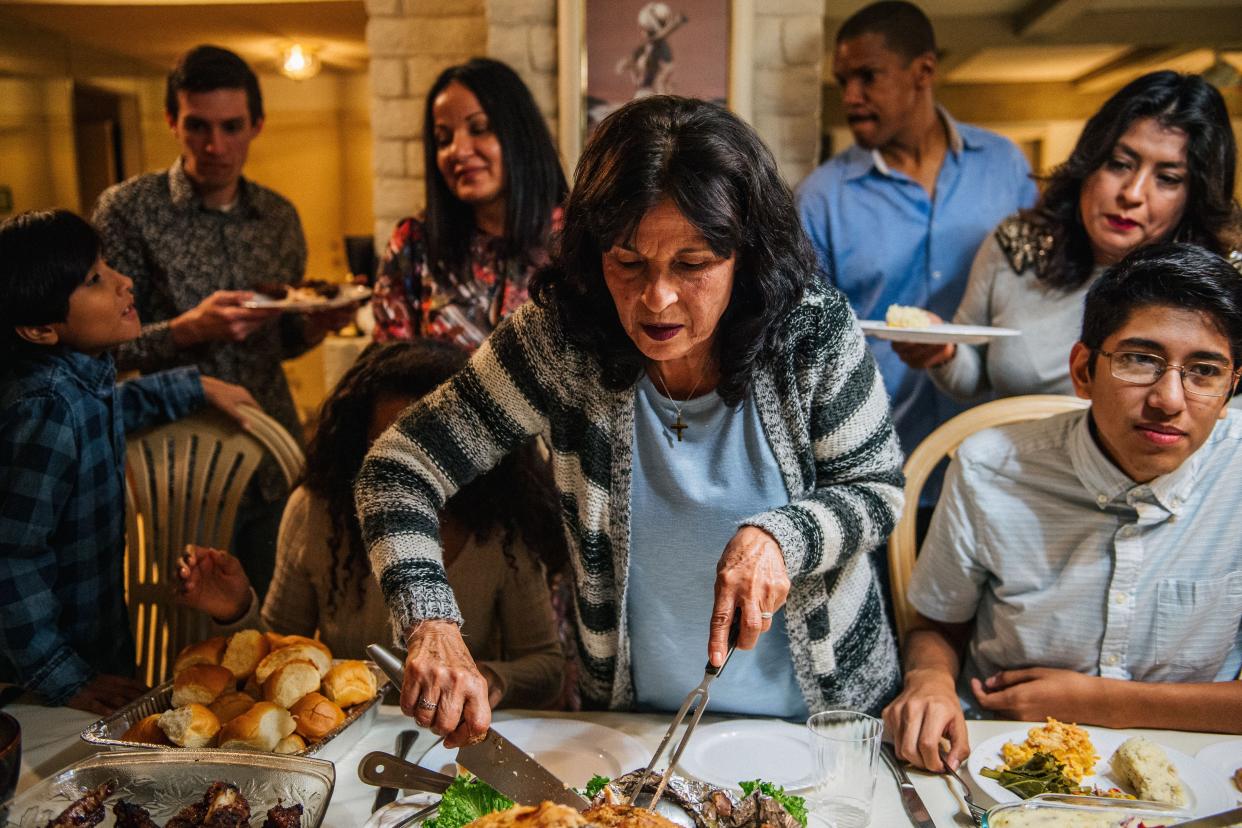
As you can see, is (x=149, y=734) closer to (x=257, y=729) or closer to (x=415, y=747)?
(x=257, y=729)

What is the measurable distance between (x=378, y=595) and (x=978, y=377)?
Answer: 143 centimetres

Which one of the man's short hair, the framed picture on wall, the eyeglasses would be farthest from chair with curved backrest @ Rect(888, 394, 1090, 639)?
the framed picture on wall

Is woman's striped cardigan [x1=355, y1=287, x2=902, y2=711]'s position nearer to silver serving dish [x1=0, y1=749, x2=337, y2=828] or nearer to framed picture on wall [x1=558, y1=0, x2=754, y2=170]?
silver serving dish [x1=0, y1=749, x2=337, y2=828]

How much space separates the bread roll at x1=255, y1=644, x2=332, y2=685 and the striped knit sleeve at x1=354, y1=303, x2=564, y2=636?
183 mm

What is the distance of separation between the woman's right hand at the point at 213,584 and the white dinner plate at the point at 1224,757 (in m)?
1.51

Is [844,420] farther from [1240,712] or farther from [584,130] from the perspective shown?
[584,130]

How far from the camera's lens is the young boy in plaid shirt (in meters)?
1.63

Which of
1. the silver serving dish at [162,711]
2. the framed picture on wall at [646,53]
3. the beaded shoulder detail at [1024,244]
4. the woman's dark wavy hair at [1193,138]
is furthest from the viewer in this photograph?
the framed picture on wall at [646,53]

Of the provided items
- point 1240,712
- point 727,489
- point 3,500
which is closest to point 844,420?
point 727,489

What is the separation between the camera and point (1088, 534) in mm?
1595

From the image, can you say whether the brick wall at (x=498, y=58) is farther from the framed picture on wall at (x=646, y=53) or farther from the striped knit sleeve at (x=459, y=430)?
the striped knit sleeve at (x=459, y=430)

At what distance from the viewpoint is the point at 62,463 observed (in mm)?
1750

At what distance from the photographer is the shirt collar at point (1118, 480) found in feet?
5.03

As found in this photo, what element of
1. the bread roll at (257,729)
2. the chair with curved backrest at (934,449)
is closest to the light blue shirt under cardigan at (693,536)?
the chair with curved backrest at (934,449)
